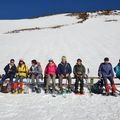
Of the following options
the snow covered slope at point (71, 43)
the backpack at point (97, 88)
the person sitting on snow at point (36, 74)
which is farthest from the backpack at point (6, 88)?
the snow covered slope at point (71, 43)

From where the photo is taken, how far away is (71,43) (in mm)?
31062

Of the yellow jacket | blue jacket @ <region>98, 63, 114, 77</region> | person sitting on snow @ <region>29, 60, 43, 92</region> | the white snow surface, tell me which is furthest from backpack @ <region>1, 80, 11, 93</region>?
blue jacket @ <region>98, 63, 114, 77</region>

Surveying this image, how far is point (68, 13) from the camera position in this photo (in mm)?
54031

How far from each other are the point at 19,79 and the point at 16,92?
0.71 metres

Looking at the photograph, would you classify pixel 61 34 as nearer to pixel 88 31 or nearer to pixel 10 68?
pixel 88 31

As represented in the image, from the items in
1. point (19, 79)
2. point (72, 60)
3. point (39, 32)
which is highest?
point (39, 32)

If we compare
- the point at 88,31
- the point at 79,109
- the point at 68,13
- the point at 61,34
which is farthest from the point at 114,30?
the point at 79,109

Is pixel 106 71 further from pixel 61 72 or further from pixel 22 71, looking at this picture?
pixel 22 71

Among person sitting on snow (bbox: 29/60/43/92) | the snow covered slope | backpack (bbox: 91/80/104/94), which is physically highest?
the snow covered slope

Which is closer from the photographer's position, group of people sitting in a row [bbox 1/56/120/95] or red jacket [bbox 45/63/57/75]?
group of people sitting in a row [bbox 1/56/120/95]

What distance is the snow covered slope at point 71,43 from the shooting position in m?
26.0

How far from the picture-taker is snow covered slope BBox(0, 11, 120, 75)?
25969mm

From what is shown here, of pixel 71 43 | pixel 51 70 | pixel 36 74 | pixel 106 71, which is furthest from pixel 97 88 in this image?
pixel 71 43

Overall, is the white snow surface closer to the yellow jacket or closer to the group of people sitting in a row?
the group of people sitting in a row
